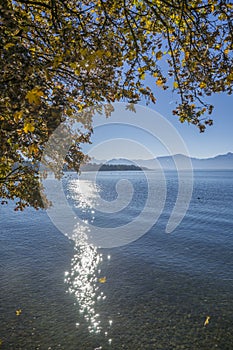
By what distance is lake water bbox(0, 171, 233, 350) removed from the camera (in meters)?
12.0

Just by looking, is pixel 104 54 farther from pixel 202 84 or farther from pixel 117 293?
pixel 117 293

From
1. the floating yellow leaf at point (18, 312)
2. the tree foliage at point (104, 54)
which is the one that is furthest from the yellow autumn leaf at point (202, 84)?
the floating yellow leaf at point (18, 312)

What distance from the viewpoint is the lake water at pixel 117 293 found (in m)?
12.0

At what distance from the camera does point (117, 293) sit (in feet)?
53.4

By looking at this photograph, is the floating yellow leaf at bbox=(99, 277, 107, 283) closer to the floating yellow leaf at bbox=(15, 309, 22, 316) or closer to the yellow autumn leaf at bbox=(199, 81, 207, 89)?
the floating yellow leaf at bbox=(15, 309, 22, 316)

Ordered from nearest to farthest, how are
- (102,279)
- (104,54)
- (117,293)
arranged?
(104,54) < (117,293) < (102,279)

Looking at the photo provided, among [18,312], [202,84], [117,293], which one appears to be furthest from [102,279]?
[202,84]

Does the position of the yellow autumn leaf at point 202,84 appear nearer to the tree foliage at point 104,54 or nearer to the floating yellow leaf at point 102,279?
the tree foliage at point 104,54

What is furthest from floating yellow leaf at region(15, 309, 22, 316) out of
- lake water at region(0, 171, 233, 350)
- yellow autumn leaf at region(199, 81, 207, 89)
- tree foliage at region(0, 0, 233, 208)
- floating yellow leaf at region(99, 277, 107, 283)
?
yellow autumn leaf at region(199, 81, 207, 89)

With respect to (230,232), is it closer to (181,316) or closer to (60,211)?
(181,316)

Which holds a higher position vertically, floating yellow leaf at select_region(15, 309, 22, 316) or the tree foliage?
the tree foliage

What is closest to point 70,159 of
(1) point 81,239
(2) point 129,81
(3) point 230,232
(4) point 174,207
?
(2) point 129,81

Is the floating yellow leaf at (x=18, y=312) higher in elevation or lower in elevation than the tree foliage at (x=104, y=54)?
lower

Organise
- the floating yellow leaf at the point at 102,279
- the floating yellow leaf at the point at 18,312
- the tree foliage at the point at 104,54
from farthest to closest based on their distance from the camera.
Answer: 1. the floating yellow leaf at the point at 102,279
2. the floating yellow leaf at the point at 18,312
3. the tree foliage at the point at 104,54
